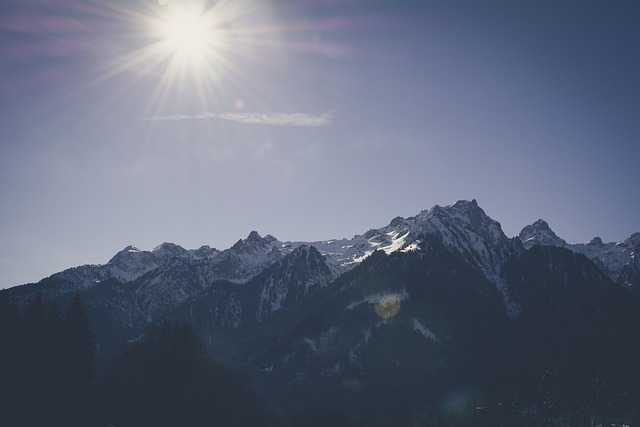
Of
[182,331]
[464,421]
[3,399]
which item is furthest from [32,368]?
[464,421]

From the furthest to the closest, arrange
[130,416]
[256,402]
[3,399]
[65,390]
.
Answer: [256,402] < [130,416] < [65,390] < [3,399]

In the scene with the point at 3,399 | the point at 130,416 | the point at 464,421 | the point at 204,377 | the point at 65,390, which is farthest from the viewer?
the point at 464,421

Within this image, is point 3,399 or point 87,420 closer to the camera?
point 3,399

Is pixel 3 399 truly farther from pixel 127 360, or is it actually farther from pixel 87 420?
pixel 127 360

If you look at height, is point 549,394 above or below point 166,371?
below

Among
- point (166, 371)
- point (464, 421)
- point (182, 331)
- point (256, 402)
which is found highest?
point (182, 331)

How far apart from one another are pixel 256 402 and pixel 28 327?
58.3 meters

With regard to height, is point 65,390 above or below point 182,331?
below

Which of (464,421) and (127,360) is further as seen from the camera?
(464,421)

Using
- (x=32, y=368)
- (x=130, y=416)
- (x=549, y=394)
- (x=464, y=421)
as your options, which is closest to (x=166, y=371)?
(x=130, y=416)

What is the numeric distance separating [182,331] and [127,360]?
1101cm

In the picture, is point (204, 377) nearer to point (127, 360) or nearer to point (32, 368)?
point (127, 360)

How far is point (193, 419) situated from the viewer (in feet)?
312

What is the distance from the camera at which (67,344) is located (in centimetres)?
8450
